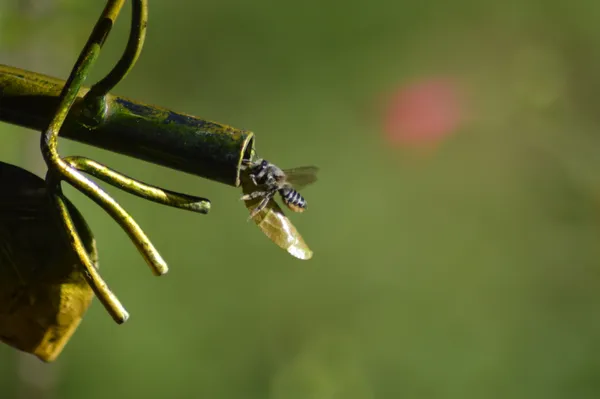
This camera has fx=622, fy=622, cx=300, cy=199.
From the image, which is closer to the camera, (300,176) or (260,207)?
(260,207)

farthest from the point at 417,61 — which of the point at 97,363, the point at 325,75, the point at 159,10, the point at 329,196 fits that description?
the point at 97,363

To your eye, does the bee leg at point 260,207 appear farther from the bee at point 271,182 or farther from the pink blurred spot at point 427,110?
the pink blurred spot at point 427,110

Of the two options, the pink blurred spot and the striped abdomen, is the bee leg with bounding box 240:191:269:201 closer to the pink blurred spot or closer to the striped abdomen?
the striped abdomen

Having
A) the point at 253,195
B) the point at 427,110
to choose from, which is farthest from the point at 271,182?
the point at 427,110

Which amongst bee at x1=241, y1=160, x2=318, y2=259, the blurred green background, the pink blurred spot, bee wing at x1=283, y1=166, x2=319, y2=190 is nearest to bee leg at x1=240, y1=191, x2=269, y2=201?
bee at x1=241, y1=160, x2=318, y2=259

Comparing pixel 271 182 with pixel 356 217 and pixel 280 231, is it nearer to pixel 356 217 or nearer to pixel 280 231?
pixel 280 231

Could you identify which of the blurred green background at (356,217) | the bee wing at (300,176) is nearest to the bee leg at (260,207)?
the bee wing at (300,176)
